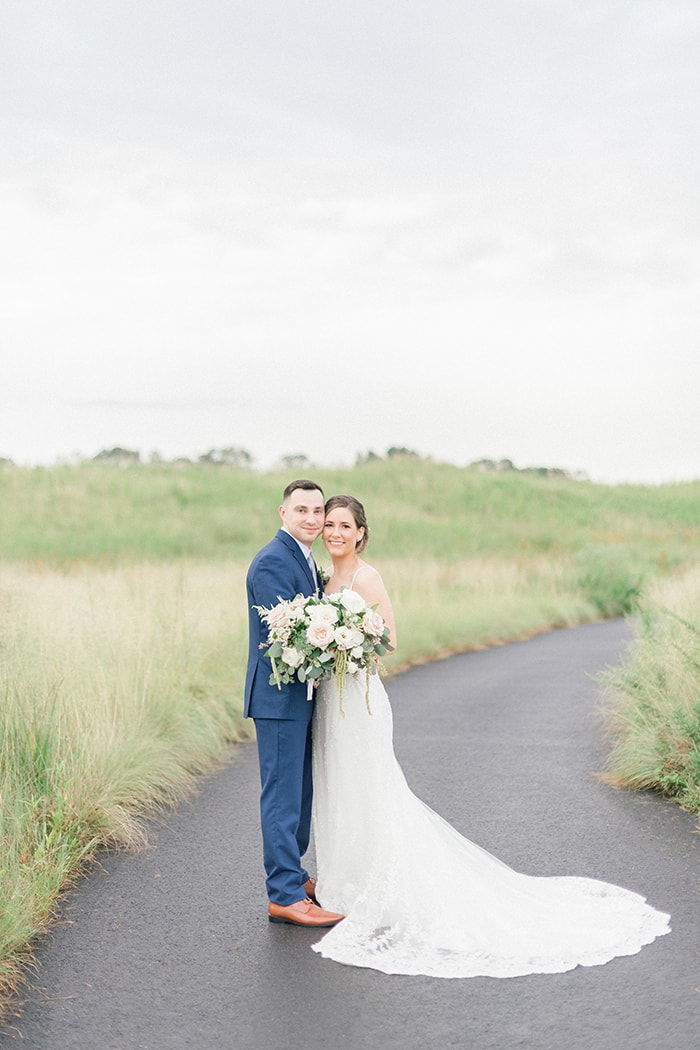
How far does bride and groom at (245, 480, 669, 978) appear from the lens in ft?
17.6

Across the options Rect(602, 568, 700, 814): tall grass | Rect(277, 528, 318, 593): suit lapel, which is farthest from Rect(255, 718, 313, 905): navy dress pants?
Rect(602, 568, 700, 814): tall grass

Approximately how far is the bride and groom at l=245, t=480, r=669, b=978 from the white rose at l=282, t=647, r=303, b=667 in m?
0.22

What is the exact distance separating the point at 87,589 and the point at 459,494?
5480 cm

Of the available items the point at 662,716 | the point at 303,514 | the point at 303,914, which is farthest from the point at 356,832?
the point at 662,716

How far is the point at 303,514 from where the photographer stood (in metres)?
5.68

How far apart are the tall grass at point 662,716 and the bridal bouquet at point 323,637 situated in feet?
11.3

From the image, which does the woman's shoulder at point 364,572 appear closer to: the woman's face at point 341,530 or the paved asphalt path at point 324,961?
the woman's face at point 341,530

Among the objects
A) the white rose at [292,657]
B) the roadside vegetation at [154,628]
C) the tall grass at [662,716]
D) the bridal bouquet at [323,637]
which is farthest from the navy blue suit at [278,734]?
the tall grass at [662,716]

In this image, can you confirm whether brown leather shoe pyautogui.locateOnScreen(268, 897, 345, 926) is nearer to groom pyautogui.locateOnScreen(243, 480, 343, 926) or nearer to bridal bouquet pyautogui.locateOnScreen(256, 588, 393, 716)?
groom pyautogui.locateOnScreen(243, 480, 343, 926)

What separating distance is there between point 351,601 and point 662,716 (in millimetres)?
4343

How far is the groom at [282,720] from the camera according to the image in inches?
221

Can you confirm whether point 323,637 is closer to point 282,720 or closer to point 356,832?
point 282,720

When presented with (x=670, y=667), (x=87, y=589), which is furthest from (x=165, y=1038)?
(x=87, y=589)

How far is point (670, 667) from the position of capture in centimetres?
920
